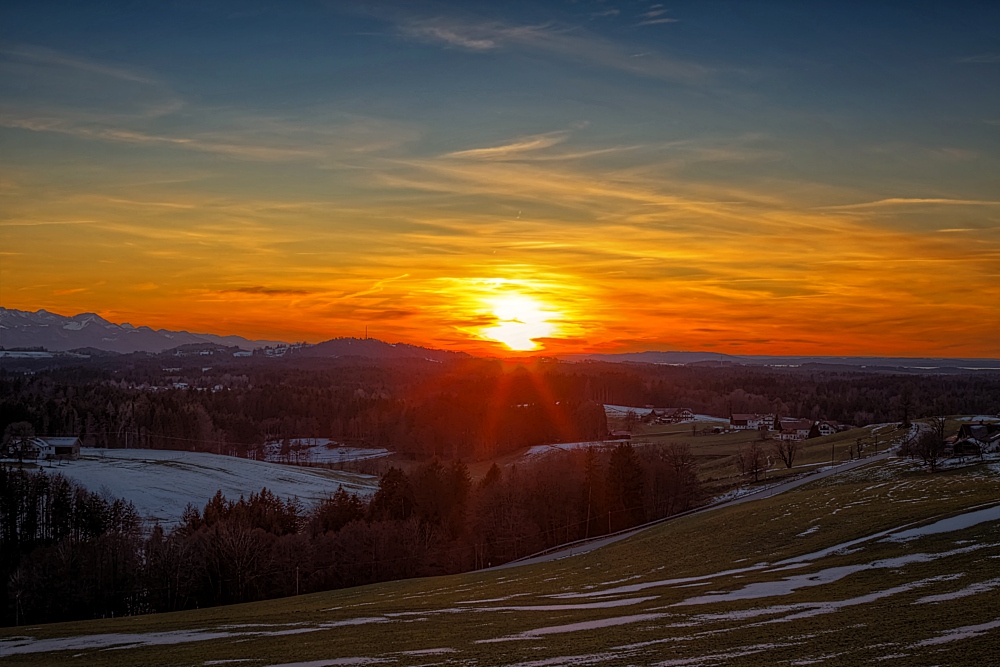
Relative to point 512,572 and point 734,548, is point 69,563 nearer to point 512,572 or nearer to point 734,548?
point 512,572

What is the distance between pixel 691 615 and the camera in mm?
24312

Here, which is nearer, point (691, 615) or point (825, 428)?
point (691, 615)

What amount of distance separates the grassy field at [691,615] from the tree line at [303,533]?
18.0 meters

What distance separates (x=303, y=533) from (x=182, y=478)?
2198 inches

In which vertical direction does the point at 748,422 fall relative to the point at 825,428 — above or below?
below

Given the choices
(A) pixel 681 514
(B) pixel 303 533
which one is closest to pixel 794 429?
(A) pixel 681 514

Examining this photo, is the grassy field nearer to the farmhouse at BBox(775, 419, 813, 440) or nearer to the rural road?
the rural road

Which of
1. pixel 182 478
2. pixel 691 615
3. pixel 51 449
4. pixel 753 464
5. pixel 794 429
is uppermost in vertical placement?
pixel 691 615

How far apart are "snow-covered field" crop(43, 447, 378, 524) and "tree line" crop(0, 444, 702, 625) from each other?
7.73m

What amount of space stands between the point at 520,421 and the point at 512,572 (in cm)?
12882

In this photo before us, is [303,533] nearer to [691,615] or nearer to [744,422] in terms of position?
[691,615]

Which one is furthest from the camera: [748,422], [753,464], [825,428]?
[748,422]

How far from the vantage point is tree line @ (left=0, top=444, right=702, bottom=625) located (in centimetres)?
6003

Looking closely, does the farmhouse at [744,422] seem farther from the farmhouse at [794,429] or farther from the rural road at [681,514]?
the rural road at [681,514]
